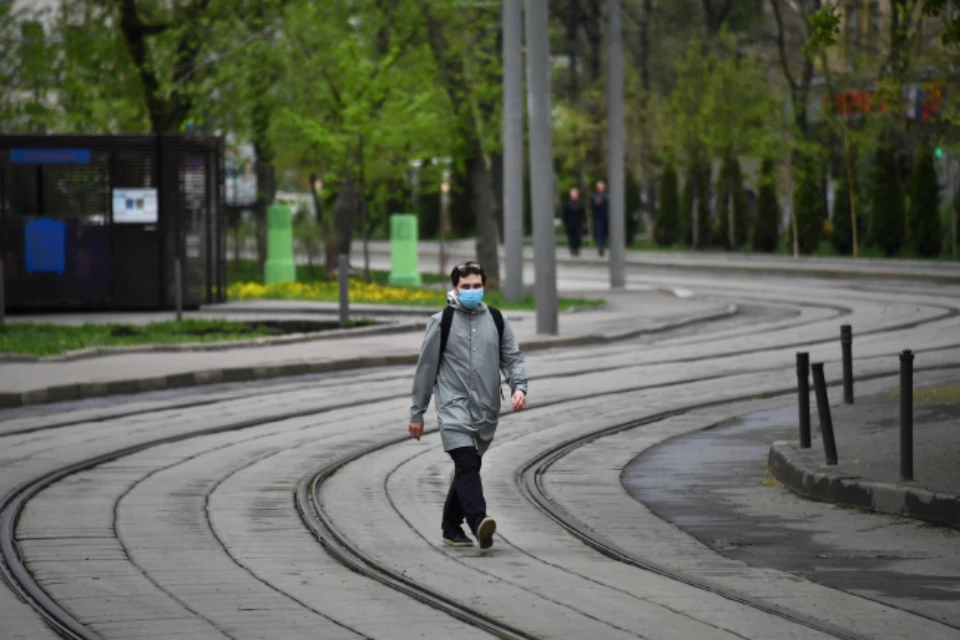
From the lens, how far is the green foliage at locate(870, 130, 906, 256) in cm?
4919

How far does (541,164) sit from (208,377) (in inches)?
303

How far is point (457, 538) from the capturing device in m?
10.5

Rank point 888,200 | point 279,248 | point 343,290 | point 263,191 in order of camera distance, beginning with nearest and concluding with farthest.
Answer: point 343,290, point 279,248, point 263,191, point 888,200

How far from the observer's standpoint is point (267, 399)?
19047mm

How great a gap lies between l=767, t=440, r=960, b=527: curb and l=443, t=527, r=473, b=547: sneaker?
260 centimetres

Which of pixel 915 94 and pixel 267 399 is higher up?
pixel 915 94

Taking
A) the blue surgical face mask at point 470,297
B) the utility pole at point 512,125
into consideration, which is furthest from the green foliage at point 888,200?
the blue surgical face mask at point 470,297

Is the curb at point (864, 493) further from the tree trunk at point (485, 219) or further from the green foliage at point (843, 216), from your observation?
the green foliage at point (843, 216)

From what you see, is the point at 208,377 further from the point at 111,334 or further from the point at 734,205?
the point at 734,205

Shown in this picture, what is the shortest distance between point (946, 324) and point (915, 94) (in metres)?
32.4

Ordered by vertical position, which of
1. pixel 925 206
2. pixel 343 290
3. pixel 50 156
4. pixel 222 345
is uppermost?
pixel 50 156

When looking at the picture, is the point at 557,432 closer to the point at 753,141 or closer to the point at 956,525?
the point at 956,525

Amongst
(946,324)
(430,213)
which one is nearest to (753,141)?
(430,213)

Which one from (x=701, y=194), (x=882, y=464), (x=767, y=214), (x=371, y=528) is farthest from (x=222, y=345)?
(x=701, y=194)
